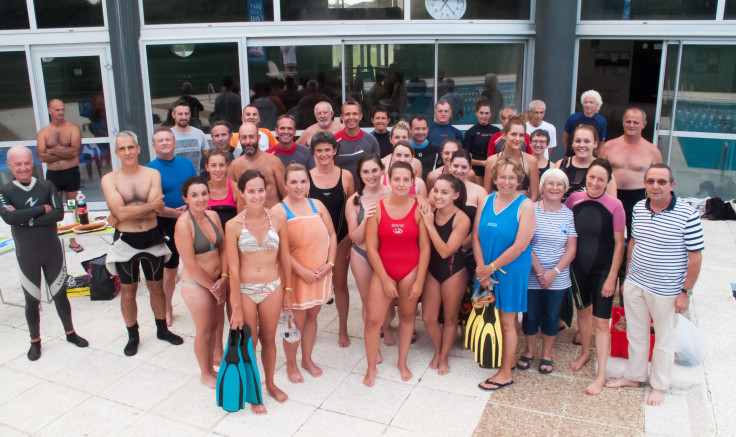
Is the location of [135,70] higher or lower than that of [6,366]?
higher

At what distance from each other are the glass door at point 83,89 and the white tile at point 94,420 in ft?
19.6

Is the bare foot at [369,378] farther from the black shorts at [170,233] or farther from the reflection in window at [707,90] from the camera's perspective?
the reflection in window at [707,90]

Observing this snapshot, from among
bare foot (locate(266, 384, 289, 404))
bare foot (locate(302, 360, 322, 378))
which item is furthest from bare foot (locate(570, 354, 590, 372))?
bare foot (locate(266, 384, 289, 404))

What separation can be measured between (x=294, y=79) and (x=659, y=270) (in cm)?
645

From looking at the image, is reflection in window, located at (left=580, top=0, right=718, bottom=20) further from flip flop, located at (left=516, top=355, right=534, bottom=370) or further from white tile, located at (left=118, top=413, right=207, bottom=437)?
white tile, located at (left=118, top=413, right=207, bottom=437)

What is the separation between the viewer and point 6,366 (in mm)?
4797

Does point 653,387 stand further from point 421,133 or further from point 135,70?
point 135,70

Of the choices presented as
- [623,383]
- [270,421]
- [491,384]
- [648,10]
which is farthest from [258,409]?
[648,10]

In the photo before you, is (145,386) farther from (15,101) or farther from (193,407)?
(15,101)

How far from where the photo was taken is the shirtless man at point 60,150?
7531mm

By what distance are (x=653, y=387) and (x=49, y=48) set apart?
9441mm

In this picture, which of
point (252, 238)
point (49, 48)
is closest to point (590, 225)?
point (252, 238)

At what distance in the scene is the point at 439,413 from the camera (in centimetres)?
407

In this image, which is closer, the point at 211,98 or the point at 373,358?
the point at 373,358
